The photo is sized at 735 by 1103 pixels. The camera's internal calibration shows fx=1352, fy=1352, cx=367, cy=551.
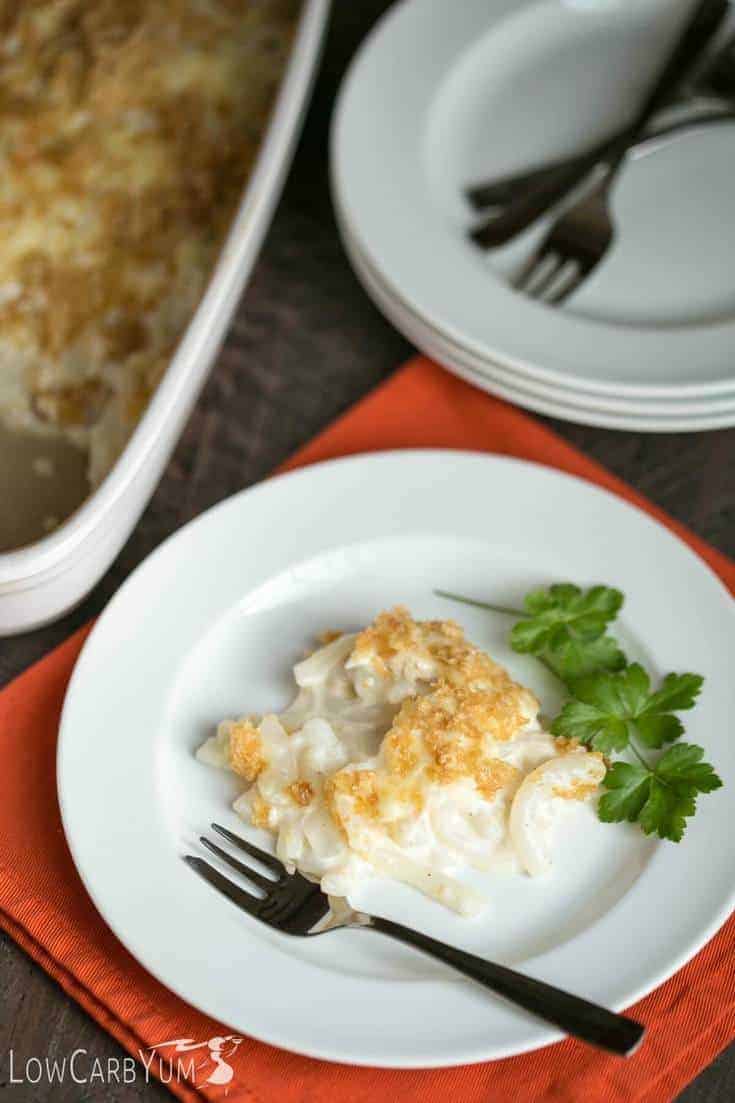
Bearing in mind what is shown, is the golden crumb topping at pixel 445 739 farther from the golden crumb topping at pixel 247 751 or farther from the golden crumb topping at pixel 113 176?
the golden crumb topping at pixel 113 176

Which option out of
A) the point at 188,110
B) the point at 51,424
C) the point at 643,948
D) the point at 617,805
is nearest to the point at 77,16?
the point at 188,110

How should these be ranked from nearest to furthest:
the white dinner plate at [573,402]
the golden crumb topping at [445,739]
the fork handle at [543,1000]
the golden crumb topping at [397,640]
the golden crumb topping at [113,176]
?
the fork handle at [543,1000] < the golden crumb topping at [445,739] < the golden crumb topping at [397,640] < the white dinner plate at [573,402] < the golden crumb topping at [113,176]

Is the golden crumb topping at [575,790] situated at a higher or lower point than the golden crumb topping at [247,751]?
higher

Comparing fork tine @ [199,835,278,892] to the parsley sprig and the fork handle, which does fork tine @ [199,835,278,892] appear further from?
the parsley sprig

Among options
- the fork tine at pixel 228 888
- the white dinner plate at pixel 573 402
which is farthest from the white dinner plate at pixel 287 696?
the white dinner plate at pixel 573 402

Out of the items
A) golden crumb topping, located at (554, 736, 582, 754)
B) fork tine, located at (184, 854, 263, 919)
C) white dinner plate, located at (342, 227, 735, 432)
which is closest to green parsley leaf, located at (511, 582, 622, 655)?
golden crumb topping, located at (554, 736, 582, 754)

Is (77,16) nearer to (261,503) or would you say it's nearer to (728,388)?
(261,503)
